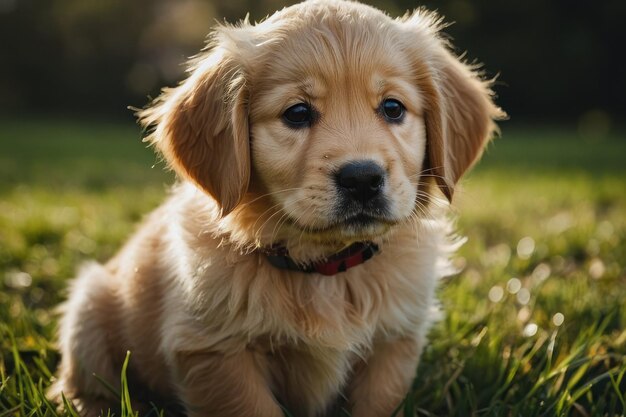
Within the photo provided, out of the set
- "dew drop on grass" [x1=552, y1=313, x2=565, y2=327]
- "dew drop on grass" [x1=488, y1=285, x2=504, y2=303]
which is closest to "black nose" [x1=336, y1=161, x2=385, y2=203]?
"dew drop on grass" [x1=552, y1=313, x2=565, y2=327]

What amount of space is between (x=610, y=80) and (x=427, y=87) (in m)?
19.0

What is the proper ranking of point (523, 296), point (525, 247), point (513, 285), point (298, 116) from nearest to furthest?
point (298, 116) < point (523, 296) < point (513, 285) < point (525, 247)

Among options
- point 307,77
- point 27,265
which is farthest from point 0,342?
point 307,77

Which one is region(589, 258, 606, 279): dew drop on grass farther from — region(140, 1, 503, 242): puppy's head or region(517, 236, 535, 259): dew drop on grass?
region(140, 1, 503, 242): puppy's head

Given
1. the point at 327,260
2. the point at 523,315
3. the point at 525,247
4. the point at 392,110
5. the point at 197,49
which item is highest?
Answer: the point at 392,110

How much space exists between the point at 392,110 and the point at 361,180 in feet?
1.40

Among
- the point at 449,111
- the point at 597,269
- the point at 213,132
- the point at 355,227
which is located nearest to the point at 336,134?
the point at 355,227

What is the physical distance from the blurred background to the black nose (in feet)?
51.1

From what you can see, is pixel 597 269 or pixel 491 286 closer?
pixel 491 286

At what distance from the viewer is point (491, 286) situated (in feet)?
12.3

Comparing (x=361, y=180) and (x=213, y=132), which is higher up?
(x=361, y=180)

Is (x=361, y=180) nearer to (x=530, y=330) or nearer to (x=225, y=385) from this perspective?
(x=225, y=385)

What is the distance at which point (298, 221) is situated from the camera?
2332mm

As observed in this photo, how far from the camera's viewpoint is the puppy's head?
→ 229 cm
